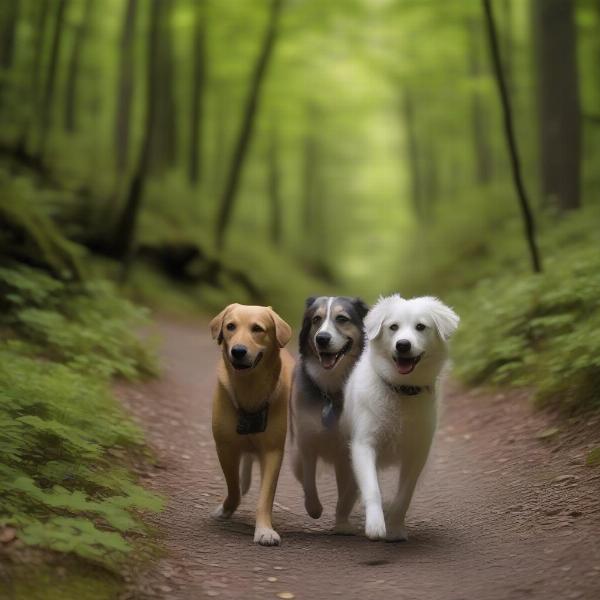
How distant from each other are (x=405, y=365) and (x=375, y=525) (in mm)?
1017

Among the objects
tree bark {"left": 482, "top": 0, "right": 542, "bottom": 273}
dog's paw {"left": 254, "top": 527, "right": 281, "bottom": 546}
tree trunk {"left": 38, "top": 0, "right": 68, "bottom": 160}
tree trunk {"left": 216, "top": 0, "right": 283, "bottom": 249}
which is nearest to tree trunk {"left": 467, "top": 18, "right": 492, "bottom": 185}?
tree trunk {"left": 216, "top": 0, "right": 283, "bottom": 249}

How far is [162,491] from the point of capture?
593 cm

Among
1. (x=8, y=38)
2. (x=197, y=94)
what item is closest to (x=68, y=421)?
(x=8, y=38)

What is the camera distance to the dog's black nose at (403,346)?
499 cm

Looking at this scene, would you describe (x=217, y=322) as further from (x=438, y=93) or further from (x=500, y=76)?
(x=438, y=93)

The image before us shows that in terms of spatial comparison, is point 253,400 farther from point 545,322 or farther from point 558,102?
point 558,102

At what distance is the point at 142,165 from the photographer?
15680 mm

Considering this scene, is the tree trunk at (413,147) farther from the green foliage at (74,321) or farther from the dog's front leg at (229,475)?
the dog's front leg at (229,475)

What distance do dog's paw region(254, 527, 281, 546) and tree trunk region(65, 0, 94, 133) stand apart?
20244 mm

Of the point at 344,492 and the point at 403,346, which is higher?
Answer: the point at 403,346

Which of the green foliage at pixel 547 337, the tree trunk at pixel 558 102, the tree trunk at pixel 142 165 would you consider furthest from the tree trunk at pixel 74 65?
the green foliage at pixel 547 337

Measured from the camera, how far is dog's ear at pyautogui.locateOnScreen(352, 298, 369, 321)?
5703 millimetres

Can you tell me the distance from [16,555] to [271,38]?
55.9 ft

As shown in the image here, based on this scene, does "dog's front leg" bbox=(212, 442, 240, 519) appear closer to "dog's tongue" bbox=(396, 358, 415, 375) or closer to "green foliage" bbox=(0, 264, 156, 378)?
"dog's tongue" bbox=(396, 358, 415, 375)
